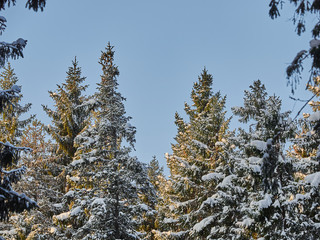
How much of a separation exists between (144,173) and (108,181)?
1.91 meters

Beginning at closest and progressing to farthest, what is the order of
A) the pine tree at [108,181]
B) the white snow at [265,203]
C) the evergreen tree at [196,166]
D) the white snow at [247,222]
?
the white snow at [265,203] → the white snow at [247,222] → the pine tree at [108,181] → the evergreen tree at [196,166]

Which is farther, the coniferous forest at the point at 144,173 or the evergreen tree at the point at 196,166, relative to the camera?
the evergreen tree at the point at 196,166

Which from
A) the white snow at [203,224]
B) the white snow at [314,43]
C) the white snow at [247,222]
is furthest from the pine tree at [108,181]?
the white snow at [314,43]

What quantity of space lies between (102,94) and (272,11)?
10.7 meters

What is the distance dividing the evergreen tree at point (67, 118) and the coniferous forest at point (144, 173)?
0.06 metres

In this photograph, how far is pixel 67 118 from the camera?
20.0m

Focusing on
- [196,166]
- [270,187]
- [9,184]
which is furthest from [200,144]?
[9,184]

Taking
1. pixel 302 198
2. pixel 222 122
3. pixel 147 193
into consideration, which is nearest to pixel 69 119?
pixel 147 193

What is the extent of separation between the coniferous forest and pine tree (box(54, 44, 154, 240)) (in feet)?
0.15

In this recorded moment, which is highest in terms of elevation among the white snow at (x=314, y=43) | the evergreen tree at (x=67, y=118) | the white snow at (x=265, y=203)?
the evergreen tree at (x=67, y=118)

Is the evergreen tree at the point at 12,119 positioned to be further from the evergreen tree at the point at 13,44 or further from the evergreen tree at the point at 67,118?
the evergreen tree at the point at 13,44

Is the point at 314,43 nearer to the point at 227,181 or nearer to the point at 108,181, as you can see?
the point at 227,181

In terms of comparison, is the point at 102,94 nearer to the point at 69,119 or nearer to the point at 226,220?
the point at 69,119

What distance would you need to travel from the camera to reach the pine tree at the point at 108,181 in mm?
14227
